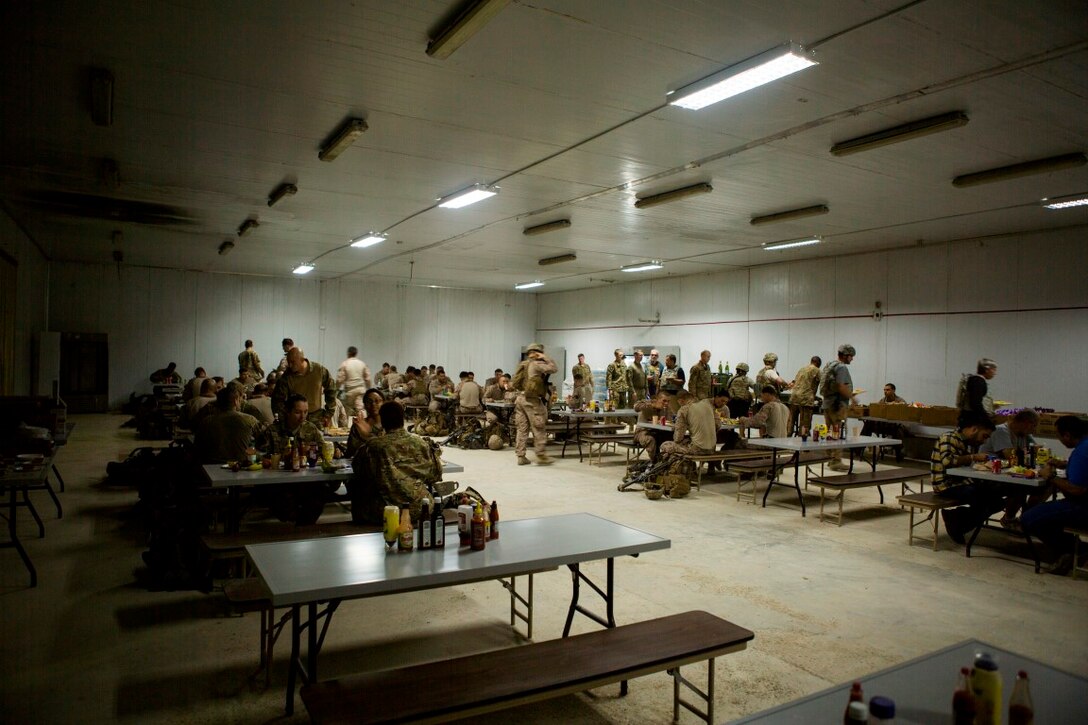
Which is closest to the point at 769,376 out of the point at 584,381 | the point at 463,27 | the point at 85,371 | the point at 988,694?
the point at 584,381

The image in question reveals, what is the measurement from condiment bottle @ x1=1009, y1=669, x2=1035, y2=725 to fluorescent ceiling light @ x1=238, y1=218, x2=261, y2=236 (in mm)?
11473

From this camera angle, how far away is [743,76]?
476cm

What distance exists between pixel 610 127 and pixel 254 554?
490 centimetres

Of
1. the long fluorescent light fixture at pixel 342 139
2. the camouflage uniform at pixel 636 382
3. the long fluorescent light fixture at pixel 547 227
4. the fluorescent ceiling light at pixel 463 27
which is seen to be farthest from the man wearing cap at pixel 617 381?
the fluorescent ceiling light at pixel 463 27

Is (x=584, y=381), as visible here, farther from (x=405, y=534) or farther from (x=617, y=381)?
(x=405, y=534)

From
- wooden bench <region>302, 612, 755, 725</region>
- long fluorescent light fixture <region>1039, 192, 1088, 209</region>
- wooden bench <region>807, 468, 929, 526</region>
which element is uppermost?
long fluorescent light fixture <region>1039, 192, 1088, 209</region>

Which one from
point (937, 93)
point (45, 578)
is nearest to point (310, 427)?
point (45, 578)

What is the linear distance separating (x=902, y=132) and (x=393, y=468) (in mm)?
5419

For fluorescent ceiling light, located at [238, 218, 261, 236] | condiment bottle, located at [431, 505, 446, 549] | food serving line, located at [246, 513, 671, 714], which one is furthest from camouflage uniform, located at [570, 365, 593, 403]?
condiment bottle, located at [431, 505, 446, 549]

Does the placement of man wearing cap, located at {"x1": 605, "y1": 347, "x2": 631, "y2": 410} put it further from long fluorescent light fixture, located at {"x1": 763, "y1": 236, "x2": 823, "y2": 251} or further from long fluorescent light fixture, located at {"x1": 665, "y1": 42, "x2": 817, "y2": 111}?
long fluorescent light fixture, located at {"x1": 665, "y1": 42, "x2": 817, "y2": 111}

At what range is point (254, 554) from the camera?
3.09 m

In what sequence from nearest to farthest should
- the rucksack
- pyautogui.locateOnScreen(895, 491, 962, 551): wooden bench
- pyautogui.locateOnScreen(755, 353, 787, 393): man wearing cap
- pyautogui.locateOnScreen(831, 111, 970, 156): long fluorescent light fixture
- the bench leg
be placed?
the bench leg → pyautogui.locateOnScreen(831, 111, 970, 156): long fluorescent light fixture → pyautogui.locateOnScreen(895, 491, 962, 551): wooden bench → the rucksack → pyautogui.locateOnScreen(755, 353, 787, 393): man wearing cap

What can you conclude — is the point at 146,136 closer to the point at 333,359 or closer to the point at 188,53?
the point at 188,53

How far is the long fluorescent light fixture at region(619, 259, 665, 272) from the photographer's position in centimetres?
1498
